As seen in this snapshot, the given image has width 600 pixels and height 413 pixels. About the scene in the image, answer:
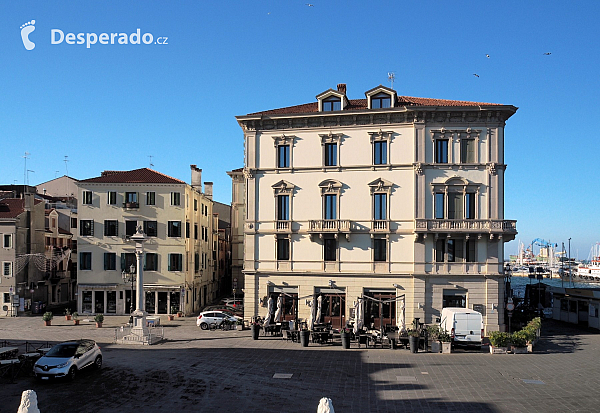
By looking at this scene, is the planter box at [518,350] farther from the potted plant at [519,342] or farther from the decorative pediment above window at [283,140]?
the decorative pediment above window at [283,140]

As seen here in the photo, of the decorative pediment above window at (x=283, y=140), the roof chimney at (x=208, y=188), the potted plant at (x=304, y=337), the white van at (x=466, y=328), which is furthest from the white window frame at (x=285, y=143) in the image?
the roof chimney at (x=208, y=188)

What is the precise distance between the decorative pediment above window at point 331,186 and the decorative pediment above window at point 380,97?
20.3 feet

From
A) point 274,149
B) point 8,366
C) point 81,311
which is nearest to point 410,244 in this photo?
point 274,149

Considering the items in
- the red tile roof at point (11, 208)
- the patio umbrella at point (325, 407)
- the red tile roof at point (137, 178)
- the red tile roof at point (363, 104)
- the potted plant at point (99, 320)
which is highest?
the red tile roof at point (363, 104)

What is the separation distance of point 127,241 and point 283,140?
18.4m

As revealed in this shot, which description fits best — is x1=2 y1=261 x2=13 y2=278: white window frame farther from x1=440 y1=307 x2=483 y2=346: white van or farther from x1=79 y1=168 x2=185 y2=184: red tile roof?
x1=440 y1=307 x2=483 y2=346: white van

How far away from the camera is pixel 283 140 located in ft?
126

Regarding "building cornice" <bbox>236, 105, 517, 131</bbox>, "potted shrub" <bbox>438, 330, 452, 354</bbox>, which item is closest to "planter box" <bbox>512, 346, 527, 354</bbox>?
"potted shrub" <bbox>438, 330, 452, 354</bbox>

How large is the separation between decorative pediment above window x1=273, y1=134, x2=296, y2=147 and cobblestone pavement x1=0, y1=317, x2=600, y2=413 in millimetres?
15112

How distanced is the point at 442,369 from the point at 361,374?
165 inches

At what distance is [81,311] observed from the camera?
151 ft

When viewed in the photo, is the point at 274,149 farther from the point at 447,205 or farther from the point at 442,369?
the point at 442,369

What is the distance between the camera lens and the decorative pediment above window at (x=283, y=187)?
37938mm

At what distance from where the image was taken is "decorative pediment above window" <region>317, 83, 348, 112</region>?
3759 cm
